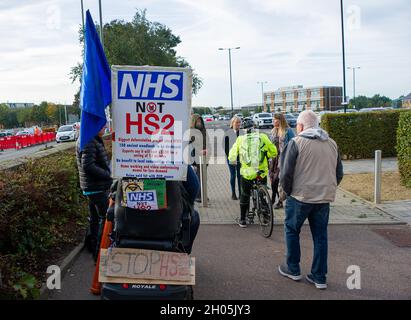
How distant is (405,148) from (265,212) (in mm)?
5115

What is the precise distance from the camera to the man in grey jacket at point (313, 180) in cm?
477

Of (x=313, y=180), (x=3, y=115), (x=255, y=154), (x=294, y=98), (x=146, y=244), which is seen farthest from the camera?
(x=294, y=98)

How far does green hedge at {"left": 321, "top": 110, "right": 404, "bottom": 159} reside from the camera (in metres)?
15.7

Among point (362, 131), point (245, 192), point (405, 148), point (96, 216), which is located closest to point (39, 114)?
point (362, 131)

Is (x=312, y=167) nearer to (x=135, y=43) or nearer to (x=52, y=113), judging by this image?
(x=135, y=43)

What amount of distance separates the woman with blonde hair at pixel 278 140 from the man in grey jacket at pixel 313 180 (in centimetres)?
297

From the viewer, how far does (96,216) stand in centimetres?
579

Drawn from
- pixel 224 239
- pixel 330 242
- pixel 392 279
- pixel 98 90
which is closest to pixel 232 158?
pixel 224 239

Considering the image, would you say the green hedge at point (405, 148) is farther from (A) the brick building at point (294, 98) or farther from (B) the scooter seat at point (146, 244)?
(A) the brick building at point (294, 98)

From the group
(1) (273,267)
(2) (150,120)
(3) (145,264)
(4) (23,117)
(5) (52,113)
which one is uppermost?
(5) (52,113)

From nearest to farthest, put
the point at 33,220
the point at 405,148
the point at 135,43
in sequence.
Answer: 1. the point at 33,220
2. the point at 405,148
3. the point at 135,43

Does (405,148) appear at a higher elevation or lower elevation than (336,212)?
higher

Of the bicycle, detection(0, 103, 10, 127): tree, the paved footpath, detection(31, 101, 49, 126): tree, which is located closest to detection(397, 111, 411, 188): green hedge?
the paved footpath

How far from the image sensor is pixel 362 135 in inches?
622
